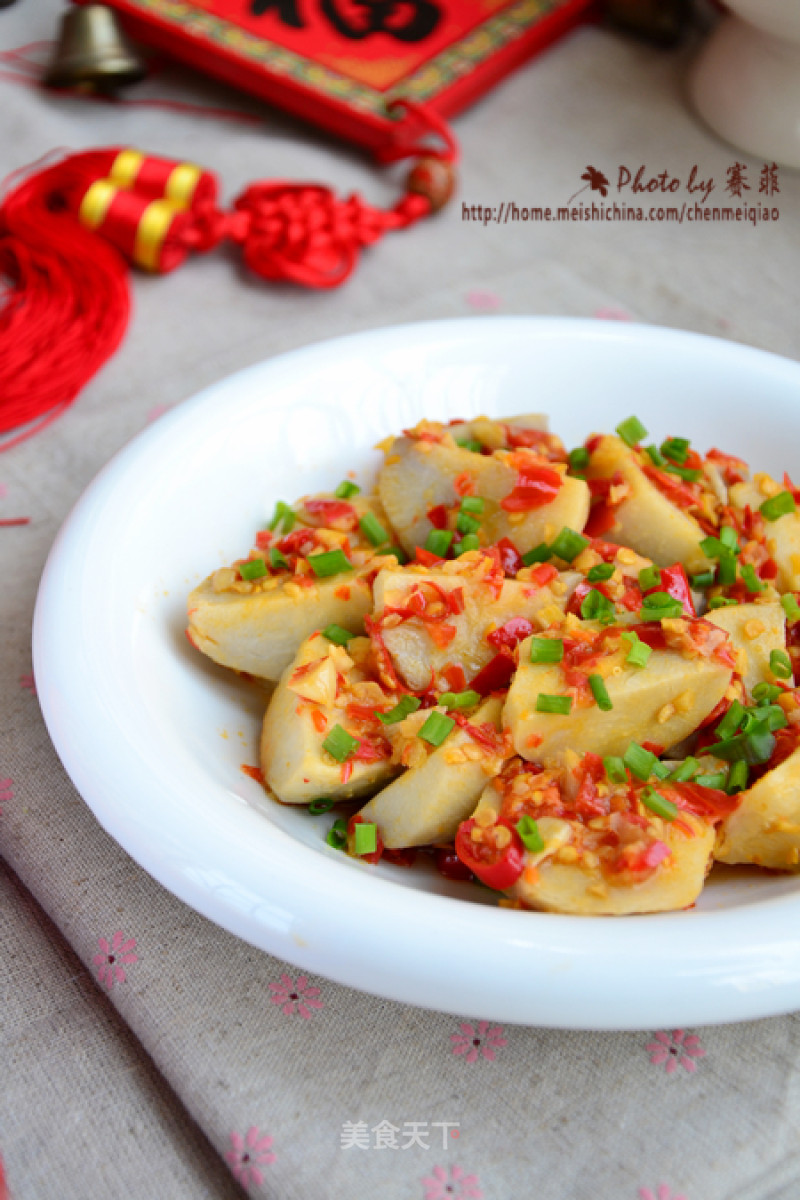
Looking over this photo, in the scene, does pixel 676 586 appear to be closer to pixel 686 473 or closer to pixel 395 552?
pixel 686 473

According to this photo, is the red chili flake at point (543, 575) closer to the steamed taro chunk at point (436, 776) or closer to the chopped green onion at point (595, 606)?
the chopped green onion at point (595, 606)

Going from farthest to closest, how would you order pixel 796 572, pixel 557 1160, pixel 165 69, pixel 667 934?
pixel 165 69 < pixel 796 572 < pixel 557 1160 < pixel 667 934

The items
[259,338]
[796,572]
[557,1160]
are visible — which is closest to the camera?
[557,1160]

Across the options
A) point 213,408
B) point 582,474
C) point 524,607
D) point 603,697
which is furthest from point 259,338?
point 603,697

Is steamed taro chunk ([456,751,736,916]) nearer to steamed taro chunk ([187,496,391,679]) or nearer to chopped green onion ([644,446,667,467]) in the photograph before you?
steamed taro chunk ([187,496,391,679])

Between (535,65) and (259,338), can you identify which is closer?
(259,338)

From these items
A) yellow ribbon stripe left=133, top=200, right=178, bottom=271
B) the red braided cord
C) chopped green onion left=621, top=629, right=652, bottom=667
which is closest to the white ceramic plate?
chopped green onion left=621, top=629, right=652, bottom=667

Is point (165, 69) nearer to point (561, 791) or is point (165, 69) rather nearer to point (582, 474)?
point (582, 474)

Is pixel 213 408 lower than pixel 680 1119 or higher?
higher
